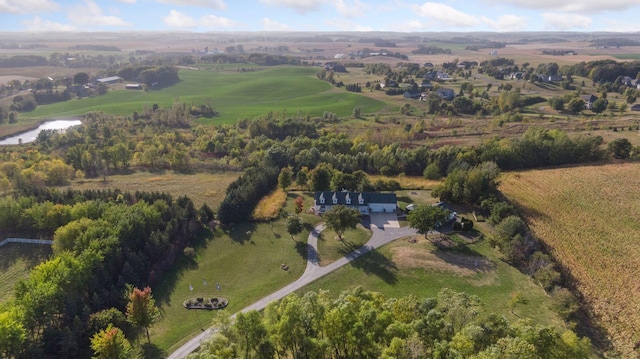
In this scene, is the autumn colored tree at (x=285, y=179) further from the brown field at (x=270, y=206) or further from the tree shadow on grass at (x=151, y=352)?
the tree shadow on grass at (x=151, y=352)

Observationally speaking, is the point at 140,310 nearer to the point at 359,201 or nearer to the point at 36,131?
the point at 359,201

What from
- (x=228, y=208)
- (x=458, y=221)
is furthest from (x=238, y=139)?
(x=458, y=221)

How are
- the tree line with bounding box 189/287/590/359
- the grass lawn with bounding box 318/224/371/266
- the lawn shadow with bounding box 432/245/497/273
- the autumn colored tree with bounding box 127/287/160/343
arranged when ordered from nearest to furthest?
the tree line with bounding box 189/287/590/359, the autumn colored tree with bounding box 127/287/160/343, the lawn shadow with bounding box 432/245/497/273, the grass lawn with bounding box 318/224/371/266

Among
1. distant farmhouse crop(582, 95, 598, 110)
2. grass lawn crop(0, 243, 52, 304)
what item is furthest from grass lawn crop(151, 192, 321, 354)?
distant farmhouse crop(582, 95, 598, 110)

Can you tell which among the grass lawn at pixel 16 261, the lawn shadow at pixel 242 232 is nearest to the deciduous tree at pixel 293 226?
the lawn shadow at pixel 242 232

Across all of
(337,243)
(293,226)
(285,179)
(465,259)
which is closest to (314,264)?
(337,243)

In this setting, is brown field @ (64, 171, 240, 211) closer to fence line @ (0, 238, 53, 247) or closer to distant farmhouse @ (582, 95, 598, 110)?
fence line @ (0, 238, 53, 247)
